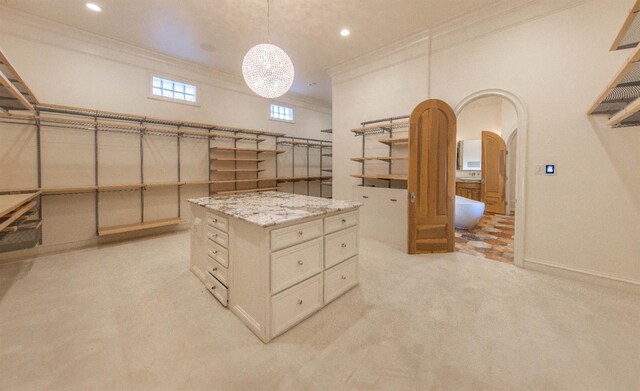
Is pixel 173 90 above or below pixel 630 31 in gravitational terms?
above

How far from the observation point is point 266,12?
11.1 ft

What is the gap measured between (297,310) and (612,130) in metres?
3.69

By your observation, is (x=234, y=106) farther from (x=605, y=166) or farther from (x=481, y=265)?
(x=605, y=166)

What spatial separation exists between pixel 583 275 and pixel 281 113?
6.37 meters

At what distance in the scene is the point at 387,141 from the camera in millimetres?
4262

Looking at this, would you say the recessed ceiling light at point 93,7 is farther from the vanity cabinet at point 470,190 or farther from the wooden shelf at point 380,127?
the vanity cabinet at point 470,190

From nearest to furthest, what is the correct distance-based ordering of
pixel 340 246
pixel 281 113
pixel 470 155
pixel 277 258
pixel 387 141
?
pixel 277 258
pixel 340 246
pixel 387 141
pixel 281 113
pixel 470 155

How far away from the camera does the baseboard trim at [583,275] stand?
8.68ft

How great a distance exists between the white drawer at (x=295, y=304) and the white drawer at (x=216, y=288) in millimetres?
627

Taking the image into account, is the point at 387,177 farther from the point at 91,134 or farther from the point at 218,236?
the point at 91,134

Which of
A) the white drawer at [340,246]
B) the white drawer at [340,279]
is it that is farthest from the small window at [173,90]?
the white drawer at [340,279]

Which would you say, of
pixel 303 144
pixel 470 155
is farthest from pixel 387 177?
pixel 470 155

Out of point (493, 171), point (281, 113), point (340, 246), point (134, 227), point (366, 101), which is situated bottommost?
point (134, 227)

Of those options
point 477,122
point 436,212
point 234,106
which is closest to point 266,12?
point 234,106
